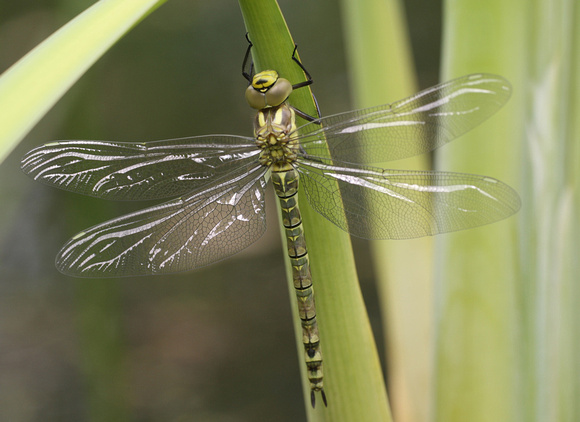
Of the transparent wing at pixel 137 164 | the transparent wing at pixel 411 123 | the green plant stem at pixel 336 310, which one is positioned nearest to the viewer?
the green plant stem at pixel 336 310

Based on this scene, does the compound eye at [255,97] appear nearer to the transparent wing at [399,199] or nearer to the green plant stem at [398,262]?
the transparent wing at [399,199]

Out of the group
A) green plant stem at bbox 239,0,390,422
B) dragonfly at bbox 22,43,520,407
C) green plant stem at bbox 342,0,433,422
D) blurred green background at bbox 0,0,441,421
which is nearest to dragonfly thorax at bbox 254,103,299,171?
dragonfly at bbox 22,43,520,407

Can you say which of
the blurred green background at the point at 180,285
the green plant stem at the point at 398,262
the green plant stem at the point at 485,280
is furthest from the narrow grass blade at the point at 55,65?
the blurred green background at the point at 180,285

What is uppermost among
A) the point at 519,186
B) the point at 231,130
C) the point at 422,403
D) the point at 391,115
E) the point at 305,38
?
the point at 305,38

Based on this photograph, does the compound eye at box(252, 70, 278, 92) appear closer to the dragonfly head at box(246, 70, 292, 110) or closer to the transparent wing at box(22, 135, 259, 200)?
the dragonfly head at box(246, 70, 292, 110)

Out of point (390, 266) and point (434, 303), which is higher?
point (390, 266)

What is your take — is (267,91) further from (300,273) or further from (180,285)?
(180,285)

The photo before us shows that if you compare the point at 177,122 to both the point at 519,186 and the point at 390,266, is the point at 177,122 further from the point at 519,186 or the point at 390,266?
the point at 519,186

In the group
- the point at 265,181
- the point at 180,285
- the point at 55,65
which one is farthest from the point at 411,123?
the point at 180,285

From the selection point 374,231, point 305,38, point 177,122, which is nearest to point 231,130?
point 177,122
